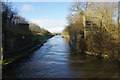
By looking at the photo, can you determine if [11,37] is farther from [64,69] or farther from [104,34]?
[104,34]

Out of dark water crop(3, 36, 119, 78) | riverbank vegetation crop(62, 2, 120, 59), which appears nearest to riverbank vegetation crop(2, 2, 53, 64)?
dark water crop(3, 36, 119, 78)

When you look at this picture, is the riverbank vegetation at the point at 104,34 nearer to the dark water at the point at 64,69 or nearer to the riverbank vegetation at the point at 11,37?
the dark water at the point at 64,69

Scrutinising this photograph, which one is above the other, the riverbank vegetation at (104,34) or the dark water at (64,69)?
the riverbank vegetation at (104,34)

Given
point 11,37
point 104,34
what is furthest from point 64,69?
point 11,37

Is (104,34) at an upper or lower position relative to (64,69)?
upper

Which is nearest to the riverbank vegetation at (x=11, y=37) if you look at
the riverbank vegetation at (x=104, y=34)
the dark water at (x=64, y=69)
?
the dark water at (x=64, y=69)

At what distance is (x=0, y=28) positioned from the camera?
8750mm

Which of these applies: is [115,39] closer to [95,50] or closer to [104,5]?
[95,50]

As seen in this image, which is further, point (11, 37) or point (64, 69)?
point (11, 37)

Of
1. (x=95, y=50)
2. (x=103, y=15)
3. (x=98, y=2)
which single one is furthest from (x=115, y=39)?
(x=98, y=2)

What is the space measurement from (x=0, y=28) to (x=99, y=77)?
7646 millimetres

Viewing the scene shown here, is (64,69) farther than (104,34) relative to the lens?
No

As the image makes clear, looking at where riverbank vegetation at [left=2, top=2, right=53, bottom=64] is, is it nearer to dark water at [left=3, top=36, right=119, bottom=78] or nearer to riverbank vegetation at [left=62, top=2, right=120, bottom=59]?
dark water at [left=3, top=36, right=119, bottom=78]

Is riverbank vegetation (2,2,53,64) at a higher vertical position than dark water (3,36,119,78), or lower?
higher
